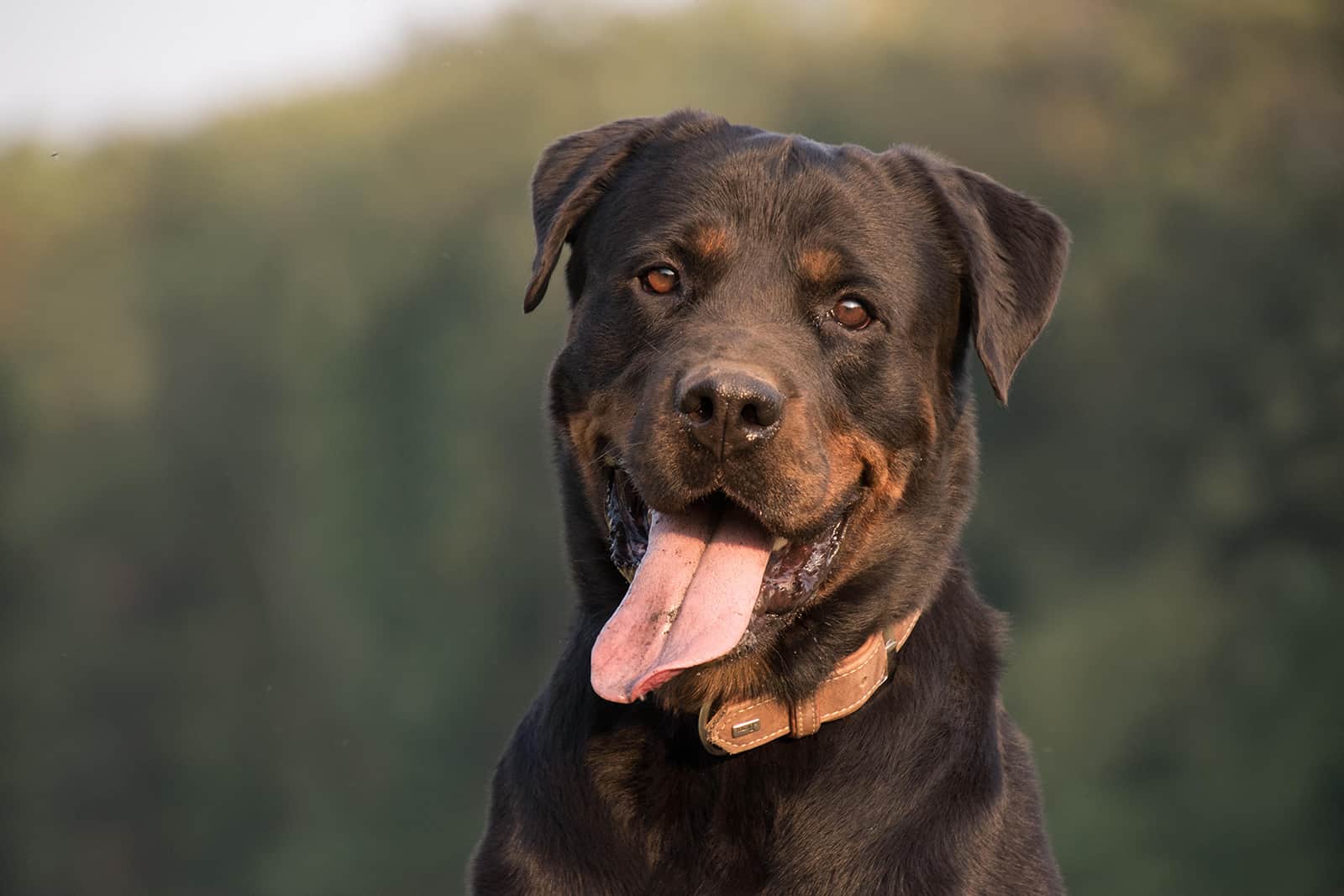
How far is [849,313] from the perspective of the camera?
14.5 feet

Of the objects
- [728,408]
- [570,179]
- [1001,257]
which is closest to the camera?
[728,408]

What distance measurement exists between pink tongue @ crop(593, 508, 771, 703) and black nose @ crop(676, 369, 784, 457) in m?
0.28

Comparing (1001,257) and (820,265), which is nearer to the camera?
(820,265)

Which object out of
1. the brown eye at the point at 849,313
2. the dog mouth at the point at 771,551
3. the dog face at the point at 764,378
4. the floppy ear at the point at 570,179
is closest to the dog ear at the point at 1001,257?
the dog face at the point at 764,378

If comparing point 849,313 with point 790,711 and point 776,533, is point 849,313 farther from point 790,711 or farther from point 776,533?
point 790,711

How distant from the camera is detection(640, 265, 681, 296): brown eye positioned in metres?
4.46

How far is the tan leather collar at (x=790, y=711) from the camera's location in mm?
4137

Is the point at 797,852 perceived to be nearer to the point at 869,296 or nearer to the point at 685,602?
the point at 685,602

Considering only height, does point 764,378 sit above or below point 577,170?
below

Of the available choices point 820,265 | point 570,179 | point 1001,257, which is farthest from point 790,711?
point 570,179

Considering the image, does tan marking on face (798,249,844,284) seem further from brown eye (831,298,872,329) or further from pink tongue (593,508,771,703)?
pink tongue (593,508,771,703)

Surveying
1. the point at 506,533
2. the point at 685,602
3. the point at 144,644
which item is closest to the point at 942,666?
the point at 685,602

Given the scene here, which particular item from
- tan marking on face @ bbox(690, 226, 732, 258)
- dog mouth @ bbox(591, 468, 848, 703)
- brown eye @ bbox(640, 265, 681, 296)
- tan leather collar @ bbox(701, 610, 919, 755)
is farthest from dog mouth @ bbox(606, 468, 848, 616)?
tan marking on face @ bbox(690, 226, 732, 258)

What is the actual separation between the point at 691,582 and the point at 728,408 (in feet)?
1.50
